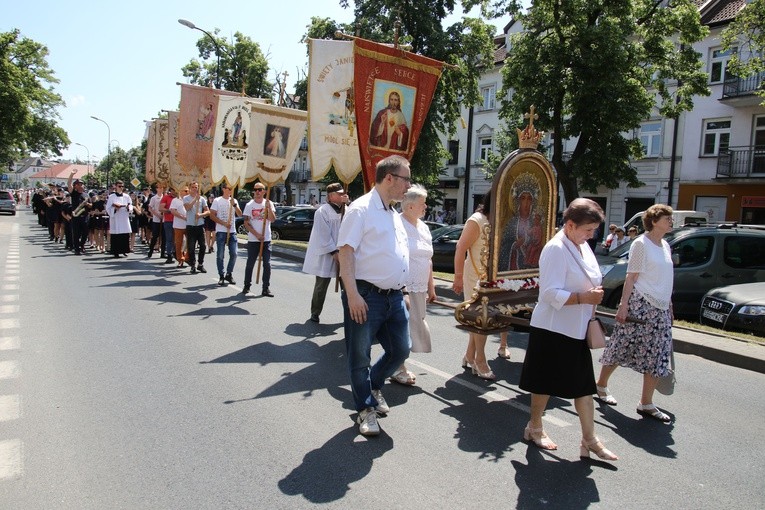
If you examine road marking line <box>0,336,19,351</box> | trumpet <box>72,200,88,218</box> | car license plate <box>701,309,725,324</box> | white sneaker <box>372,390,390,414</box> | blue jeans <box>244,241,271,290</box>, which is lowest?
road marking line <box>0,336,19,351</box>

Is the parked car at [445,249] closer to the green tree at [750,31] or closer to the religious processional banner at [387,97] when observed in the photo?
the religious processional banner at [387,97]

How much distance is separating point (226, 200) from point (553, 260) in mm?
9685

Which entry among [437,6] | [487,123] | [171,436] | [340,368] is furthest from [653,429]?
[487,123]

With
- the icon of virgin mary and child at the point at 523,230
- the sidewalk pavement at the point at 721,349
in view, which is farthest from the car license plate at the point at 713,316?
the icon of virgin mary and child at the point at 523,230

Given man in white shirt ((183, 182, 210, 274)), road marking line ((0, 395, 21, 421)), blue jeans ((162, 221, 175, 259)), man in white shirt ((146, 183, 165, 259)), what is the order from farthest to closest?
man in white shirt ((146, 183, 165, 259)) < blue jeans ((162, 221, 175, 259)) < man in white shirt ((183, 182, 210, 274)) < road marking line ((0, 395, 21, 421))

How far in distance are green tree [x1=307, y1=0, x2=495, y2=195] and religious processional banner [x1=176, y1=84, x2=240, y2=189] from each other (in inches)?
379

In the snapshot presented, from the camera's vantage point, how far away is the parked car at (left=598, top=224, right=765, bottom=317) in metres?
10.5

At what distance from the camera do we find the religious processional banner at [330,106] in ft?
32.3

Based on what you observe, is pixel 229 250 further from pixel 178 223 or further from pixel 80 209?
pixel 80 209

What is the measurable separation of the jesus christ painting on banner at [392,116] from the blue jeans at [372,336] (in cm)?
520

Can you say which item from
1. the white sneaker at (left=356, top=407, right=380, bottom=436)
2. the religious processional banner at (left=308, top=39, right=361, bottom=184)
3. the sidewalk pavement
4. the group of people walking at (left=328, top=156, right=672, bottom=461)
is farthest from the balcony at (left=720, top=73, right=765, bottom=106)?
the white sneaker at (left=356, top=407, right=380, bottom=436)

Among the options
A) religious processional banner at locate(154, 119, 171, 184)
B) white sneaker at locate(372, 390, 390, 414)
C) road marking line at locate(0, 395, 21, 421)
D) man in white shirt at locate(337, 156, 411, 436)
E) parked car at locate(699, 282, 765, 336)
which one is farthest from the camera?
religious processional banner at locate(154, 119, 171, 184)

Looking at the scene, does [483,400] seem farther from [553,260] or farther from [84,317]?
[84,317]

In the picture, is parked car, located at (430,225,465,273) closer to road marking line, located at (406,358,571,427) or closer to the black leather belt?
road marking line, located at (406,358,571,427)
